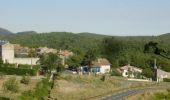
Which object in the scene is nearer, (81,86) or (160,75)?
(81,86)

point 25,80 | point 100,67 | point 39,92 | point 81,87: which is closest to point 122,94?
point 81,87

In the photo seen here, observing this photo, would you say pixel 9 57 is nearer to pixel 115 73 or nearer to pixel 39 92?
pixel 115 73

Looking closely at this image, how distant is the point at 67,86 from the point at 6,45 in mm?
27055

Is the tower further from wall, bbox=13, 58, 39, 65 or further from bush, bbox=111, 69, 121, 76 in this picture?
bush, bbox=111, 69, 121, 76

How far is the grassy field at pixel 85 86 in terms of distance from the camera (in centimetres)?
6362

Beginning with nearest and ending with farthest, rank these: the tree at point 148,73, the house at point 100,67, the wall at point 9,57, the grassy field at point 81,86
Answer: the grassy field at point 81,86 < the wall at point 9,57 < the tree at point 148,73 < the house at point 100,67

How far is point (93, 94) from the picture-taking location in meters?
66.0

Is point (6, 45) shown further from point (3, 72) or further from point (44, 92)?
point (44, 92)

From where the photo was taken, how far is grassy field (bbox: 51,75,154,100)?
6362 centimetres

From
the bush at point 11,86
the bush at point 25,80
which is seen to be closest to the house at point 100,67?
the bush at point 25,80

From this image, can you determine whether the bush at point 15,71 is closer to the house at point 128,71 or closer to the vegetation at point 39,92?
the vegetation at point 39,92

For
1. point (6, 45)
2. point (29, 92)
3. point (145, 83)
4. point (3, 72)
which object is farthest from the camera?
point (6, 45)

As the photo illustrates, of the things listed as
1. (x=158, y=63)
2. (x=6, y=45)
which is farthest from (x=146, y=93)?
(x=158, y=63)

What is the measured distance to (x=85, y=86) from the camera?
237ft
